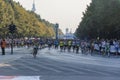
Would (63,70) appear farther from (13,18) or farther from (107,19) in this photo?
(13,18)

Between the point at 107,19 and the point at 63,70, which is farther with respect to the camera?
the point at 107,19

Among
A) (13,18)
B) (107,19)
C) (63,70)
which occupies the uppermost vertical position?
(13,18)

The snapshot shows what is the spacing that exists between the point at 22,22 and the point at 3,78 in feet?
531

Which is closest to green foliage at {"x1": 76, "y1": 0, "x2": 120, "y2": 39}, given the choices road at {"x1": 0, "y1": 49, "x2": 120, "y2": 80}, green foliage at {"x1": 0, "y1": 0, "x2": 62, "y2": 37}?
road at {"x1": 0, "y1": 49, "x2": 120, "y2": 80}

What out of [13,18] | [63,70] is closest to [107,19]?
[63,70]

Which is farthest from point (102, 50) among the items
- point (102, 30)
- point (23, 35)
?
point (23, 35)

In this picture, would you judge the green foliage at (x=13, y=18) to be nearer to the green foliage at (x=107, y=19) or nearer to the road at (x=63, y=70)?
the green foliage at (x=107, y=19)

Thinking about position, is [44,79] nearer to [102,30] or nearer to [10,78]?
[10,78]

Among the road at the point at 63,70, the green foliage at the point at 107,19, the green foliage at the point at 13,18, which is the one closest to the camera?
the road at the point at 63,70

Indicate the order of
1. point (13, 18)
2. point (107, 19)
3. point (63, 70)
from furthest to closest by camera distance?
point (13, 18) < point (107, 19) < point (63, 70)

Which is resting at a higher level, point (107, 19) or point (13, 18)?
point (13, 18)

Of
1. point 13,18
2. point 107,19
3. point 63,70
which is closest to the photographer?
point 63,70

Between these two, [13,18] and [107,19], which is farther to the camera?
[13,18]

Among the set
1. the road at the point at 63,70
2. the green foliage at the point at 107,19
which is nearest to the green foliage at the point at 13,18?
the green foliage at the point at 107,19
